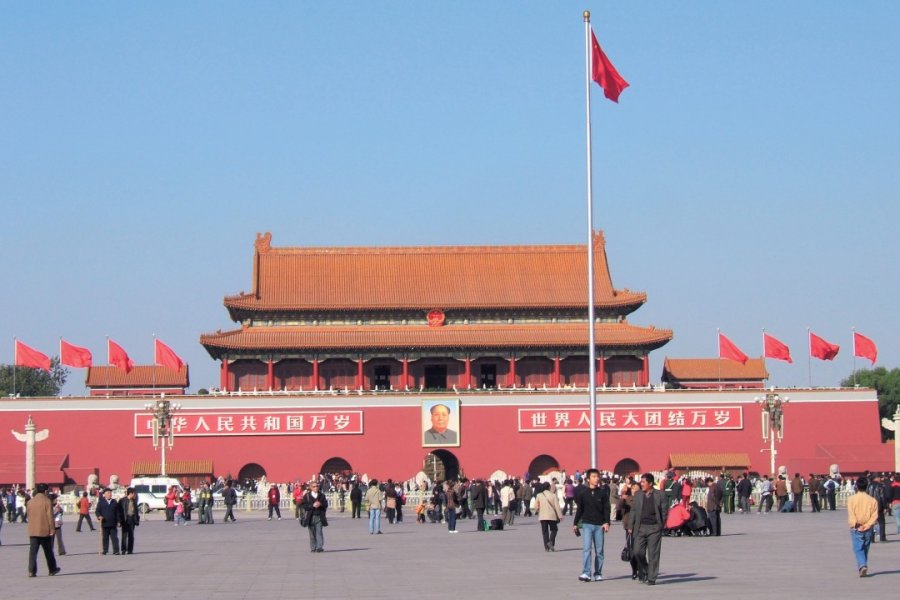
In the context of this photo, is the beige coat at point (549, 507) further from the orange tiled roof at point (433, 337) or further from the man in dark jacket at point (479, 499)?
the orange tiled roof at point (433, 337)

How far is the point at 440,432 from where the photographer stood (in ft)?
192

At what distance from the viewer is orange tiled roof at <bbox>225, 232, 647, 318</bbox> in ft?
209

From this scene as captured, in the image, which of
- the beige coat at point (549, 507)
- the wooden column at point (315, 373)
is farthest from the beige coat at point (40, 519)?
the wooden column at point (315, 373)

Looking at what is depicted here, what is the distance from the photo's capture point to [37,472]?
55.2 meters

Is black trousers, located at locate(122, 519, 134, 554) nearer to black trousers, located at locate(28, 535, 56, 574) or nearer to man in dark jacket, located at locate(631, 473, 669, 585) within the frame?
black trousers, located at locate(28, 535, 56, 574)

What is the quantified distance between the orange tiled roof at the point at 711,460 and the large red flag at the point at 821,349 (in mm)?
4934

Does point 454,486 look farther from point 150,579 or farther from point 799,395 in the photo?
point 799,395

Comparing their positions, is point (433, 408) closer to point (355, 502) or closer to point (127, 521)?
point (355, 502)

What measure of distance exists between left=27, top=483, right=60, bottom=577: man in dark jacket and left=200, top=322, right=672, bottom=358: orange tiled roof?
4001 cm

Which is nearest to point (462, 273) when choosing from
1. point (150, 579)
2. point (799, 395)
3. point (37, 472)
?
point (799, 395)

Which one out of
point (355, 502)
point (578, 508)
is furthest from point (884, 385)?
point (578, 508)

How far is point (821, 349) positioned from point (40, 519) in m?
43.5

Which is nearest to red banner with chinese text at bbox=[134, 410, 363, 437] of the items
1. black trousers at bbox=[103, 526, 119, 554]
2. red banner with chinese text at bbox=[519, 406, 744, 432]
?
red banner with chinese text at bbox=[519, 406, 744, 432]

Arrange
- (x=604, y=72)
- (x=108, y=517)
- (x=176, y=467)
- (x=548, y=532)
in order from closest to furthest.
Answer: (x=548, y=532), (x=108, y=517), (x=604, y=72), (x=176, y=467)
